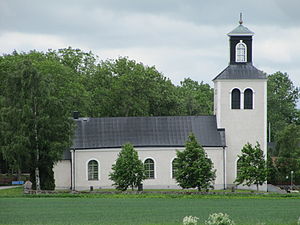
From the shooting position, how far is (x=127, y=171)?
4850cm

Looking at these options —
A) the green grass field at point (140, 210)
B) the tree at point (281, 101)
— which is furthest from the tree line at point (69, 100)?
the green grass field at point (140, 210)

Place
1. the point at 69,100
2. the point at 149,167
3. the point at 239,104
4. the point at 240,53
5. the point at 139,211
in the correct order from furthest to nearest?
1. the point at 69,100
2. the point at 240,53
3. the point at 239,104
4. the point at 149,167
5. the point at 139,211

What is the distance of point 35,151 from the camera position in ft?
158

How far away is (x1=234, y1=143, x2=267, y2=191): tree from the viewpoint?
4956 centimetres

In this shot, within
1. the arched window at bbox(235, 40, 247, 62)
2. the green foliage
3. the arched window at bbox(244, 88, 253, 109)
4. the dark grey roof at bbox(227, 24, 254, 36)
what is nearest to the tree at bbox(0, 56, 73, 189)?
the arched window at bbox(244, 88, 253, 109)

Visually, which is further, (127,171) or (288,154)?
(288,154)

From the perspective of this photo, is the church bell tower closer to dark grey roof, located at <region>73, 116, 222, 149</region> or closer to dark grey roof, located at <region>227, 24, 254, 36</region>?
dark grey roof, located at <region>227, 24, 254, 36</region>

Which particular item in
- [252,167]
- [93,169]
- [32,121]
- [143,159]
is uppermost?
[32,121]

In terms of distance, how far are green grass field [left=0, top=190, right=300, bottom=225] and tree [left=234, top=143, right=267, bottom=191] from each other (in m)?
6.84

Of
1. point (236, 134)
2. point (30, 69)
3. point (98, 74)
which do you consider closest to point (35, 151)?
point (30, 69)

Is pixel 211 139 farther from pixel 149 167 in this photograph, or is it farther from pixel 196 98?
pixel 196 98

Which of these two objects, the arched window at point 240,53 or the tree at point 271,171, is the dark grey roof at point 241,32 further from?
the tree at point 271,171

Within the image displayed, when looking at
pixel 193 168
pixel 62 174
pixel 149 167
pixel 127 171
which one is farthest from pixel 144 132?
pixel 193 168

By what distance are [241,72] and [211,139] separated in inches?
221
